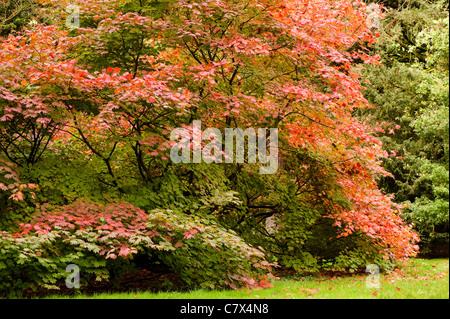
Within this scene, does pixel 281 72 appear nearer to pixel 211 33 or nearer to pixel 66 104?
pixel 211 33

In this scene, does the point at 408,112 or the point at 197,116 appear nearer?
the point at 197,116

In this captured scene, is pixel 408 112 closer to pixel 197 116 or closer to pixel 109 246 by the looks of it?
pixel 197 116

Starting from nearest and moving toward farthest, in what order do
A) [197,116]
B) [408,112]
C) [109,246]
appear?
[109,246], [197,116], [408,112]

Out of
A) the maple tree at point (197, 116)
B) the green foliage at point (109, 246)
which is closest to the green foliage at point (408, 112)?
the maple tree at point (197, 116)

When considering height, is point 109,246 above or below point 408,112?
below

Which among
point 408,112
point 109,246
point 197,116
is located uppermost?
point 408,112

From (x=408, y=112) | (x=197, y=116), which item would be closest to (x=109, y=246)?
(x=197, y=116)

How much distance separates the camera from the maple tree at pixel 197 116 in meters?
6.30

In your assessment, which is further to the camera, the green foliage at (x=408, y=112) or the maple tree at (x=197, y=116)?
the green foliage at (x=408, y=112)

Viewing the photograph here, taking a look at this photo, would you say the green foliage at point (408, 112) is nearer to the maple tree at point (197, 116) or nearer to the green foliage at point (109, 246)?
the maple tree at point (197, 116)

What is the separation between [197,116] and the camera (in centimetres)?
741

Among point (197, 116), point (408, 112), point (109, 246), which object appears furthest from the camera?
point (408, 112)

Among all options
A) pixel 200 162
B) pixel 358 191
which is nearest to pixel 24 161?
pixel 200 162
